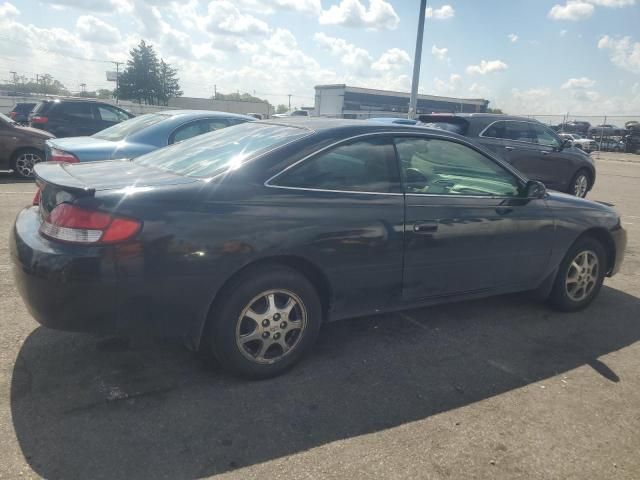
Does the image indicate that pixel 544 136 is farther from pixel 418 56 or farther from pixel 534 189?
pixel 418 56

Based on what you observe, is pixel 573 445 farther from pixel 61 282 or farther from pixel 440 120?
pixel 440 120

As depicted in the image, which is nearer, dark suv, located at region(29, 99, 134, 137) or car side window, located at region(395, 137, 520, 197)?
car side window, located at region(395, 137, 520, 197)

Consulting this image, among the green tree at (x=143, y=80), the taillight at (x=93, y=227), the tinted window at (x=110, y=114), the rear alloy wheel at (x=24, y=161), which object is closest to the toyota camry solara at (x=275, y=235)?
the taillight at (x=93, y=227)

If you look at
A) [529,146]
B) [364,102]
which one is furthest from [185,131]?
[364,102]

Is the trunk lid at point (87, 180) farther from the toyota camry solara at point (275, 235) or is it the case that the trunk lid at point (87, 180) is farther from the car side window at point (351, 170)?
the car side window at point (351, 170)

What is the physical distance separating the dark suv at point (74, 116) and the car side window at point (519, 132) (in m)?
8.77

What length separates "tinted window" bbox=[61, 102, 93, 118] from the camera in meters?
12.8

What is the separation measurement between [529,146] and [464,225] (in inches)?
273

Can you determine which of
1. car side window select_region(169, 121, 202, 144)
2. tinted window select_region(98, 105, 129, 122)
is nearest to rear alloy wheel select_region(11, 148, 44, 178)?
tinted window select_region(98, 105, 129, 122)

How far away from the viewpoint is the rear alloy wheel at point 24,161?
34.0 ft

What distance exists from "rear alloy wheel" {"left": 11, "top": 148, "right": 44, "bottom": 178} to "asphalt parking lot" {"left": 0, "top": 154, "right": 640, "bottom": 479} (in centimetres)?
747

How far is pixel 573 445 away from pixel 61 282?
2761mm

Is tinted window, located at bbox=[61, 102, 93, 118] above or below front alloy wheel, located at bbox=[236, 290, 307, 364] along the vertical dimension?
above

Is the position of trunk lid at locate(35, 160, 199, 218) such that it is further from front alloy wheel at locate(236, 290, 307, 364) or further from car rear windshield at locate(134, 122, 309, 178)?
front alloy wheel at locate(236, 290, 307, 364)
